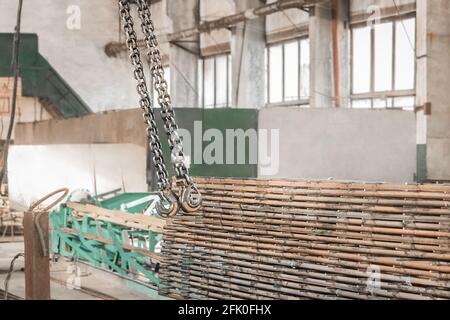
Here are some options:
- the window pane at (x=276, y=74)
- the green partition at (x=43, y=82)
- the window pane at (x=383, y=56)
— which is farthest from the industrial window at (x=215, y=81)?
the window pane at (x=383, y=56)

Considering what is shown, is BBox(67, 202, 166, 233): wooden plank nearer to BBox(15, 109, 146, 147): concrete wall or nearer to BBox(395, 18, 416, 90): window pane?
BBox(15, 109, 146, 147): concrete wall

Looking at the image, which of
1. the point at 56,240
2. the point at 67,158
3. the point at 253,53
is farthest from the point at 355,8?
the point at 56,240

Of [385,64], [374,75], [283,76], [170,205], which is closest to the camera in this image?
[170,205]

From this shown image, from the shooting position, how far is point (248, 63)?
21.4 m

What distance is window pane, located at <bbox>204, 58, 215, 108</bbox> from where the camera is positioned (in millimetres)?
24406

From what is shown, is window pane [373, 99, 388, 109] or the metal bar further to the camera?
window pane [373, 99, 388, 109]

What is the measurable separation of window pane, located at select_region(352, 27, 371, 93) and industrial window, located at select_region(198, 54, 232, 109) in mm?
5941

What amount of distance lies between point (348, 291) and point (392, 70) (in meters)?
11.3

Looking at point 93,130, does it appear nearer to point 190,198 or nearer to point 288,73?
point 288,73

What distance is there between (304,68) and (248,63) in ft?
6.34

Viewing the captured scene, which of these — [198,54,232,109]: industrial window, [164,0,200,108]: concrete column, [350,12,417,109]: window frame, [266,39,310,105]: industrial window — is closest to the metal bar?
[350,12,417,109]: window frame

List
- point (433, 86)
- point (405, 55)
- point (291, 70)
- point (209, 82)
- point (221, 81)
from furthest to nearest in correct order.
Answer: point (209, 82) → point (221, 81) → point (291, 70) → point (405, 55) → point (433, 86)

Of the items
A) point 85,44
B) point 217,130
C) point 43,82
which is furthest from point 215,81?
point 217,130
